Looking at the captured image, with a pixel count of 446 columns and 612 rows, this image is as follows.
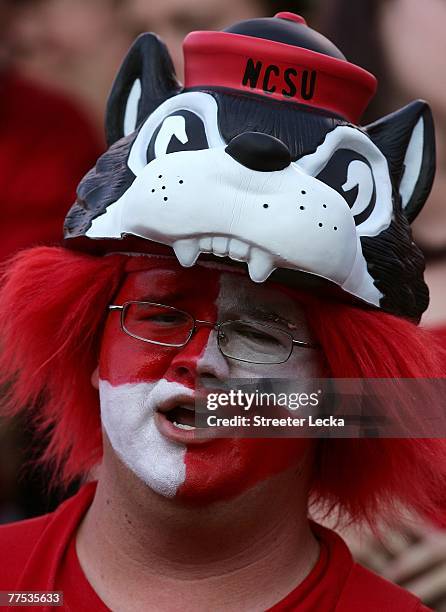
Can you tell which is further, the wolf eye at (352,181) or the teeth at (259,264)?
the wolf eye at (352,181)

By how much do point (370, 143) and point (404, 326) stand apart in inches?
11.2

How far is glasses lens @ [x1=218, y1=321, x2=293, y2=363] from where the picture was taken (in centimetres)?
182

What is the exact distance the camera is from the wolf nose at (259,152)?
1.73m

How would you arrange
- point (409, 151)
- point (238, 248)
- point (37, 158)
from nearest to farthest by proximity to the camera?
1. point (238, 248)
2. point (409, 151)
3. point (37, 158)

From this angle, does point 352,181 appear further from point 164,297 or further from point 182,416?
point 182,416

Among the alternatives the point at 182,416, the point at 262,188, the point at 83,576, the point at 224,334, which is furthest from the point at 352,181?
the point at 83,576

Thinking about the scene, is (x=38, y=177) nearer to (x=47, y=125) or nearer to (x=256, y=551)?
(x=47, y=125)

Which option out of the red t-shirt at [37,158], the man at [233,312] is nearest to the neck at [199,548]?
the man at [233,312]

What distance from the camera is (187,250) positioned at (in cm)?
175

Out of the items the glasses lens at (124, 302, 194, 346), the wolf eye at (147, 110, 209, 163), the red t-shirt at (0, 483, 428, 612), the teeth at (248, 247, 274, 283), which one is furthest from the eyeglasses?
the red t-shirt at (0, 483, 428, 612)

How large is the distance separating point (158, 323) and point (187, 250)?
0.53 ft

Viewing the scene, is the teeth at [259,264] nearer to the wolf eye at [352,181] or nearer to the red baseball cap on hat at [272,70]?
the wolf eye at [352,181]

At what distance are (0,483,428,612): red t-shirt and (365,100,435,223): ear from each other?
56cm

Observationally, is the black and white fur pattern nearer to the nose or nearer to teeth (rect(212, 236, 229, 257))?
teeth (rect(212, 236, 229, 257))
